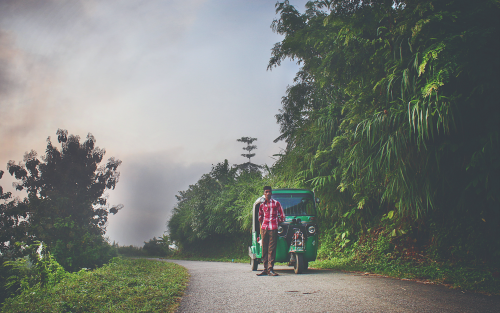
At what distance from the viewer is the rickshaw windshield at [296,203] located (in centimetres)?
877

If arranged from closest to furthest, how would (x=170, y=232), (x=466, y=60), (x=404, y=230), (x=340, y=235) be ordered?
(x=466, y=60)
(x=404, y=230)
(x=340, y=235)
(x=170, y=232)

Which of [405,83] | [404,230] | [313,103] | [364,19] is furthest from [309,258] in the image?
[313,103]

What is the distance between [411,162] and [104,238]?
1196 inches

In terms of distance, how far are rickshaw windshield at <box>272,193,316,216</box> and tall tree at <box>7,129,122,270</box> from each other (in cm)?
2420

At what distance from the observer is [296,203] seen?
350 inches

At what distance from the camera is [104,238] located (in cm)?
3089

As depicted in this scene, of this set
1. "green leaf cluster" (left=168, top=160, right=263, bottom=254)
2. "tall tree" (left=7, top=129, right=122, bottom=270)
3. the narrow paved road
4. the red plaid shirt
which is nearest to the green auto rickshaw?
the red plaid shirt

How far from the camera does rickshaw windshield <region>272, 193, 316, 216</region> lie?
8773 mm

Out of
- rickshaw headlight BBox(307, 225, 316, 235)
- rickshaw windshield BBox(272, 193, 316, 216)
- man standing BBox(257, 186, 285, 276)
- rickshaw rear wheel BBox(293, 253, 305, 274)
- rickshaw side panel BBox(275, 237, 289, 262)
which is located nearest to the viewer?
man standing BBox(257, 186, 285, 276)

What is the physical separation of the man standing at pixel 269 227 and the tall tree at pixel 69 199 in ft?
80.6

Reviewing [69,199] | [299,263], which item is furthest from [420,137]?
[69,199]

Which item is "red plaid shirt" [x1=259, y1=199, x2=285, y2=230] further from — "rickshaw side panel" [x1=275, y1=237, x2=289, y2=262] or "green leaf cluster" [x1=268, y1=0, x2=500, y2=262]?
"green leaf cluster" [x1=268, y1=0, x2=500, y2=262]

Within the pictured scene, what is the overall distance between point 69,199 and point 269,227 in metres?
28.7

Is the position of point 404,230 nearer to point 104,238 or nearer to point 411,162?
point 411,162
